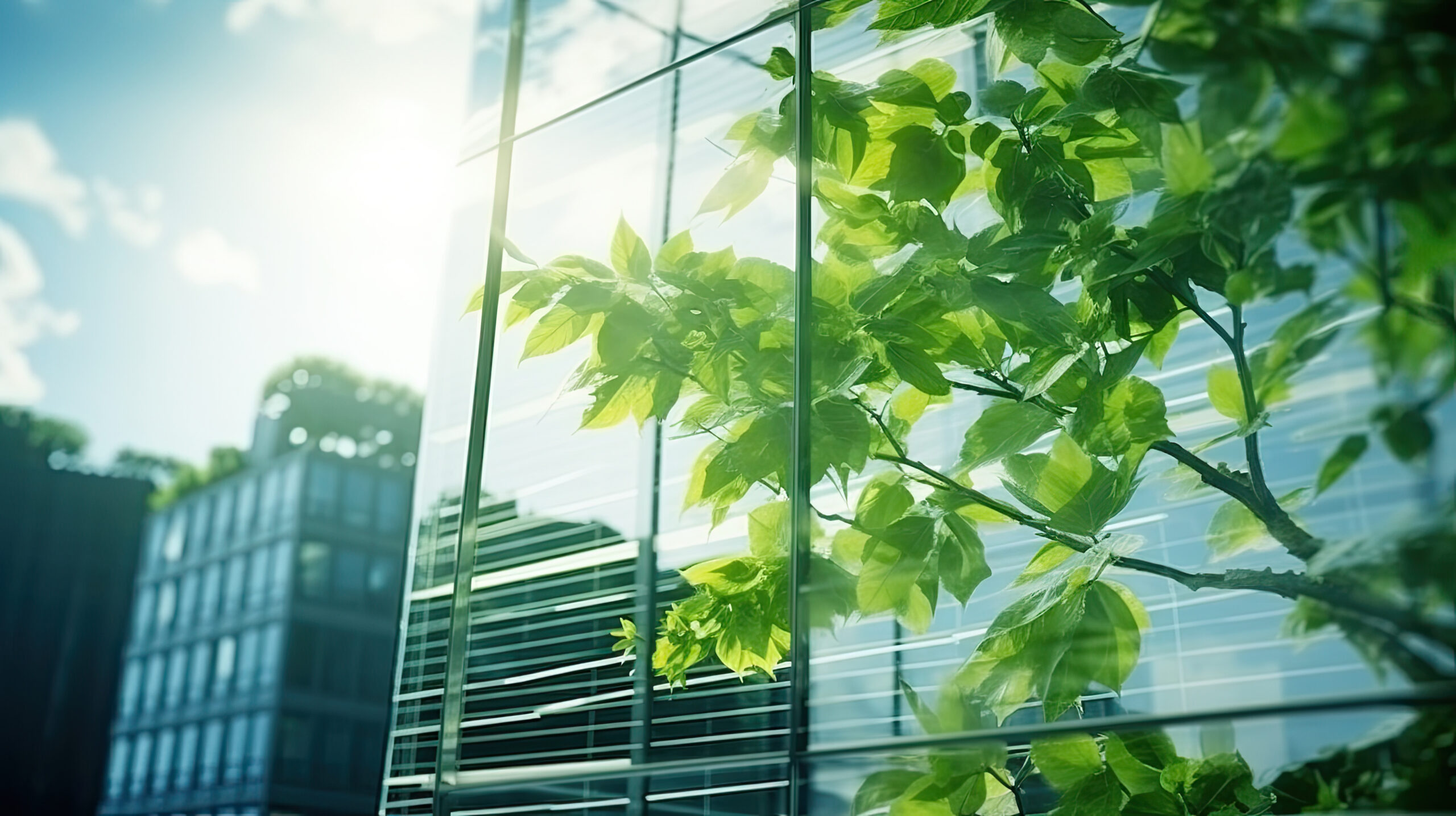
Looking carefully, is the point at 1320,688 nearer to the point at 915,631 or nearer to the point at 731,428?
the point at 915,631

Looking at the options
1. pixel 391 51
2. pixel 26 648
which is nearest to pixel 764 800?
pixel 391 51

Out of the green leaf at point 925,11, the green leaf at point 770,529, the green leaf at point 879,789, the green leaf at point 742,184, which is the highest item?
the green leaf at point 925,11

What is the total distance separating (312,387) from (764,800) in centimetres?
1818

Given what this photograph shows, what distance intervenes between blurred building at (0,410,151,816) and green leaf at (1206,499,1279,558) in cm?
1570

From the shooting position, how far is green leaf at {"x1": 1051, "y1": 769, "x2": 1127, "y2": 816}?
833 mm

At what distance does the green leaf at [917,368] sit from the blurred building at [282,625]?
53.9 ft

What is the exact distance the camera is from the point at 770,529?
0.97m

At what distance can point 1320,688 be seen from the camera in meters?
0.64

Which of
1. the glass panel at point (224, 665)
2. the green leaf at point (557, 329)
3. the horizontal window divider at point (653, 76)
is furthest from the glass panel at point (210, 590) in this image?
A: the green leaf at point (557, 329)

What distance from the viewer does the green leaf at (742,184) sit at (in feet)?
3.43

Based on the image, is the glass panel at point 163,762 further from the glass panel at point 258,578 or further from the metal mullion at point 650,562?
the metal mullion at point 650,562

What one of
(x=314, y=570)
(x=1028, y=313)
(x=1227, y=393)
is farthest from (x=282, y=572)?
(x=1227, y=393)

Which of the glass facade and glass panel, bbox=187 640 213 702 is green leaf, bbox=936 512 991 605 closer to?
the glass facade

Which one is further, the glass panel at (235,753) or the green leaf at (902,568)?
the glass panel at (235,753)
